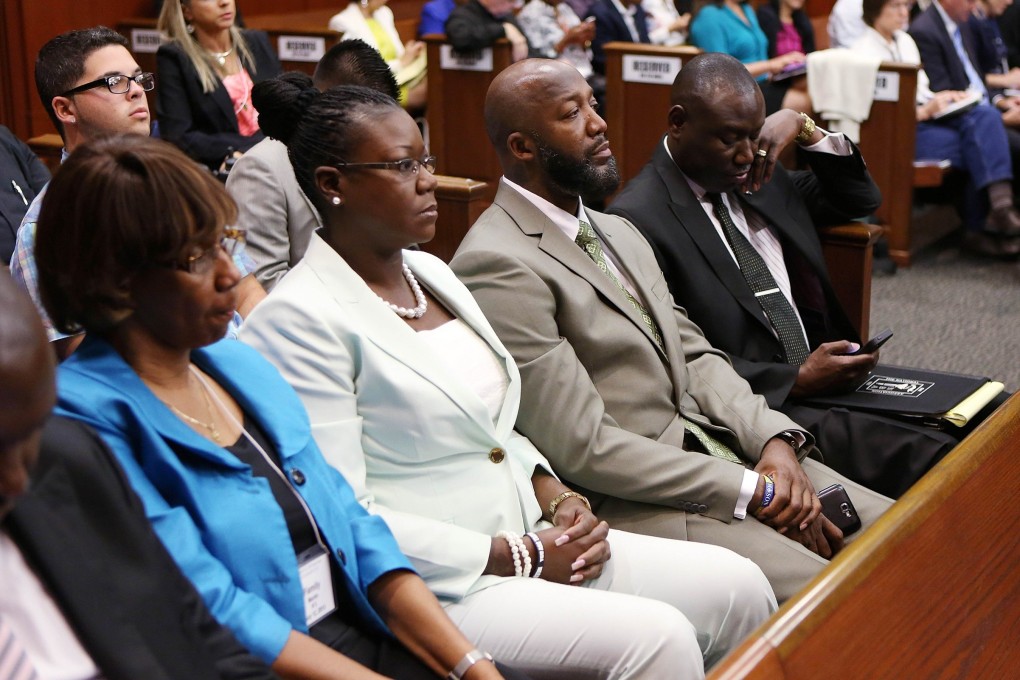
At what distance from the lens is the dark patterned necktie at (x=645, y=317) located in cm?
220

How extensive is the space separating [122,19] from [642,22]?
272 centimetres

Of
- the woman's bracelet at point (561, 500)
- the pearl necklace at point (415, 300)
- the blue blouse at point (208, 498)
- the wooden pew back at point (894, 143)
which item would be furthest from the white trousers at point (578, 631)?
the wooden pew back at point (894, 143)

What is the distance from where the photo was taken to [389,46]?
586 centimetres

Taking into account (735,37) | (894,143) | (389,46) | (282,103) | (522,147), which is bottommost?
(894,143)

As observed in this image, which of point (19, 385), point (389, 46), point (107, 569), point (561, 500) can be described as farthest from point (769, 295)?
point (389, 46)

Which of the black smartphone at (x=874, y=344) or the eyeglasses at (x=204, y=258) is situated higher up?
the eyeglasses at (x=204, y=258)

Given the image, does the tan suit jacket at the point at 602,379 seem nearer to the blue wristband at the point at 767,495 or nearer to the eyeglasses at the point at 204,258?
the blue wristband at the point at 767,495

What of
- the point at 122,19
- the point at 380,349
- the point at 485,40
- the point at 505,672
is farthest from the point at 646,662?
the point at 122,19

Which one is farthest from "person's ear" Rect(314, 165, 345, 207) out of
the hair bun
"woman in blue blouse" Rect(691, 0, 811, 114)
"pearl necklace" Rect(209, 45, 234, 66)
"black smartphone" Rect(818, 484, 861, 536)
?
"woman in blue blouse" Rect(691, 0, 811, 114)

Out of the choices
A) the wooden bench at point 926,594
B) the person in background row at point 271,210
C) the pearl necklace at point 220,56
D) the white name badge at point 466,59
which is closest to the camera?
the wooden bench at point 926,594

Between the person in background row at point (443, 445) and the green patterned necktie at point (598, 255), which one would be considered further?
the green patterned necktie at point (598, 255)

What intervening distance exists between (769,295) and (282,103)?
1.20 meters

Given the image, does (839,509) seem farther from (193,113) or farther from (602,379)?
(193,113)

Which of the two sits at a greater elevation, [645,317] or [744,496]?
[645,317]
